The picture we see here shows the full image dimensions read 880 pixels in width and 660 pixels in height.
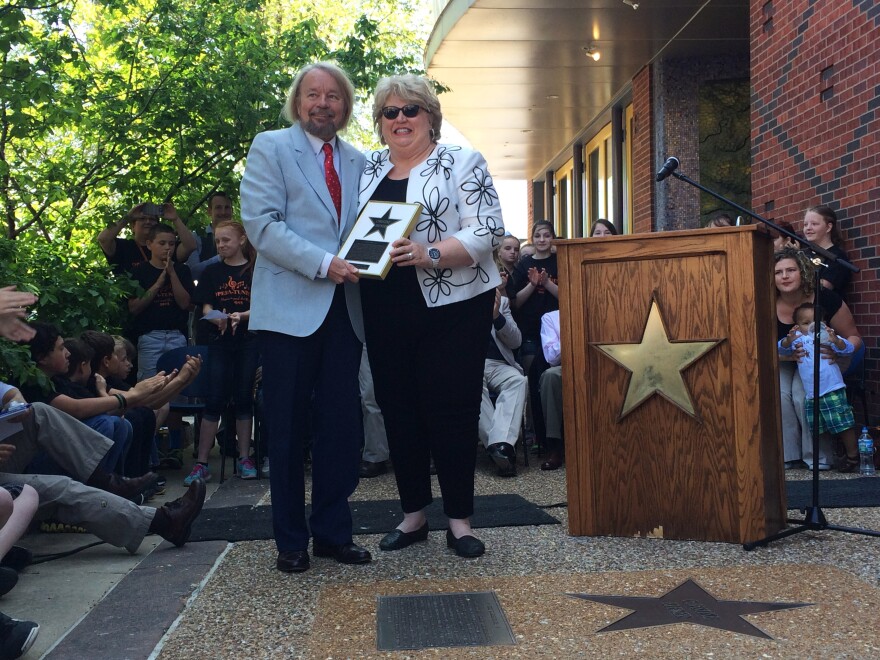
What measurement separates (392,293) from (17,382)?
93.1 inches

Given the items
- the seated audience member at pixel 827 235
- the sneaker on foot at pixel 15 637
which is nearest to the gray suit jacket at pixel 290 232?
the sneaker on foot at pixel 15 637

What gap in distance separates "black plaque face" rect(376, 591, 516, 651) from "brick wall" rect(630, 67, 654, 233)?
10.3 m

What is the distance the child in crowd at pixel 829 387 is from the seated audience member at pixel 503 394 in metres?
1.95

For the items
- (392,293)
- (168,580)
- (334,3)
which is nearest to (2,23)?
(392,293)

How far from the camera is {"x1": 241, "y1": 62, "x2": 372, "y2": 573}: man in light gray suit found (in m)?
4.20

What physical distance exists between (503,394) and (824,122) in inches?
133

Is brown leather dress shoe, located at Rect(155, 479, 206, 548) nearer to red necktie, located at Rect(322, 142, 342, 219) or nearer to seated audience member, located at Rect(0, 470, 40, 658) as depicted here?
seated audience member, located at Rect(0, 470, 40, 658)

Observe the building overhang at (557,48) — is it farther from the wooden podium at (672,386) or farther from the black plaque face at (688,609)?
the black plaque face at (688,609)

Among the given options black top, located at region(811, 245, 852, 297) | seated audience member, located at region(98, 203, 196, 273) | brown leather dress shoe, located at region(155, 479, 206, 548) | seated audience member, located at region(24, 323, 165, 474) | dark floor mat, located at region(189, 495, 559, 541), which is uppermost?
seated audience member, located at region(98, 203, 196, 273)

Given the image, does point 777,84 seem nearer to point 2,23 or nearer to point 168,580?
point 2,23

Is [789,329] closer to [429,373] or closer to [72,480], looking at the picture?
[429,373]

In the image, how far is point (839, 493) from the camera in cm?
575

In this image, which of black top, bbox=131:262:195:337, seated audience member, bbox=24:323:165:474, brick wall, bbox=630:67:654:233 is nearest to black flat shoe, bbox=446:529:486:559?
seated audience member, bbox=24:323:165:474

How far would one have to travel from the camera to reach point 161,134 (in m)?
9.46
